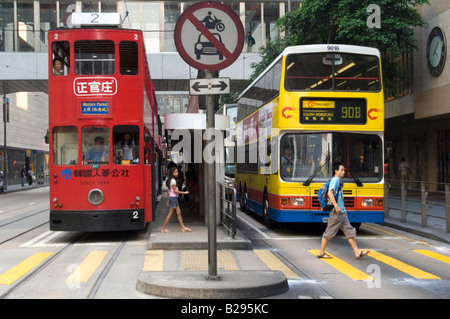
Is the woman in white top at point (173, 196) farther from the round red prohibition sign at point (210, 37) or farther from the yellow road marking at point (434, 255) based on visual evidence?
the round red prohibition sign at point (210, 37)

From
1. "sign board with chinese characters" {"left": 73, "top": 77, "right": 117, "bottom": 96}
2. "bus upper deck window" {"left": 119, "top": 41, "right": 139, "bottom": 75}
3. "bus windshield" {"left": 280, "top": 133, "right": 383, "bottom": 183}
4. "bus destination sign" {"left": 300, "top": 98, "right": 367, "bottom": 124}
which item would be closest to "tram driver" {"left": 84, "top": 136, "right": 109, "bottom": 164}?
"sign board with chinese characters" {"left": 73, "top": 77, "right": 117, "bottom": 96}

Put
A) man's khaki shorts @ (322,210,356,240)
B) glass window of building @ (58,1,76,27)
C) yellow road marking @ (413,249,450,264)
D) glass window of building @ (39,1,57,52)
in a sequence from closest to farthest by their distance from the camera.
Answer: man's khaki shorts @ (322,210,356,240) < yellow road marking @ (413,249,450,264) < glass window of building @ (39,1,57,52) < glass window of building @ (58,1,76,27)

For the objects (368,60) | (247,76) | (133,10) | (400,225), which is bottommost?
(400,225)

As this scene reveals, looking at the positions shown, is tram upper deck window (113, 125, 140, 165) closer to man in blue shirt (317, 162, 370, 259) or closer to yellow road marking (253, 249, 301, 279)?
yellow road marking (253, 249, 301, 279)

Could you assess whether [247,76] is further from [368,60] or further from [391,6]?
[368,60]

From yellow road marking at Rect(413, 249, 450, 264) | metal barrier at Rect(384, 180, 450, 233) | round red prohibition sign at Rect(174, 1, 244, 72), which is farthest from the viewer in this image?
metal barrier at Rect(384, 180, 450, 233)

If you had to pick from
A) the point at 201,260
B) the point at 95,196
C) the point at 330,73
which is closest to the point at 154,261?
the point at 201,260

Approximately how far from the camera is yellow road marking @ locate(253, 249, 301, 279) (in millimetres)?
8312

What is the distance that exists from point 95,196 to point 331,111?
18.3 ft

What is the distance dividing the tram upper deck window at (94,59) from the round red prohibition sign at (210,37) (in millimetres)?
5779

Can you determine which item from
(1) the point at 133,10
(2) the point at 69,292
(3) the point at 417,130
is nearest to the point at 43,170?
(1) the point at 133,10

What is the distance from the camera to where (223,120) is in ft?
42.0

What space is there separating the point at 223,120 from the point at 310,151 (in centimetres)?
211

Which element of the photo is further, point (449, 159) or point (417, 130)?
point (417, 130)
